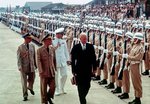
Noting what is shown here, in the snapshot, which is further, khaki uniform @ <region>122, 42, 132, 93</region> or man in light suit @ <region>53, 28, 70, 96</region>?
man in light suit @ <region>53, 28, 70, 96</region>

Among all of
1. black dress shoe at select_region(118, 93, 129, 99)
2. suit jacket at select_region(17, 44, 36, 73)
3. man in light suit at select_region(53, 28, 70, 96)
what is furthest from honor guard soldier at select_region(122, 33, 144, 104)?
suit jacket at select_region(17, 44, 36, 73)

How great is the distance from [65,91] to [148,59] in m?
4.14

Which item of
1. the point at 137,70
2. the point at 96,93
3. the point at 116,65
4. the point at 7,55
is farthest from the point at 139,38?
the point at 7,55

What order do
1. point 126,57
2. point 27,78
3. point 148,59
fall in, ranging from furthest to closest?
1. point 148,59
2. point 27,78
3. point 126,57

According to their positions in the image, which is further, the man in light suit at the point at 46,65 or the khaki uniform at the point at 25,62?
the khaki uniform at the point at 25,62

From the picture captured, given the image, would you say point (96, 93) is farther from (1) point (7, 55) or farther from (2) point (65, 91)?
(1) point (7, 55)

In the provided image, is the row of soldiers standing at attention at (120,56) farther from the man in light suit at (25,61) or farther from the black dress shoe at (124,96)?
the man in light suit at (25,61)

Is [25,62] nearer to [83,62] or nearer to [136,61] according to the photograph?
[83,62]

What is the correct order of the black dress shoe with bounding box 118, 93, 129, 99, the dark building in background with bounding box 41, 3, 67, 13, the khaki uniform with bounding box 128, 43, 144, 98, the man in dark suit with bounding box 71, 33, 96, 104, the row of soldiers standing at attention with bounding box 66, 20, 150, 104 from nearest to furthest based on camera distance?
the man in dark suit with bounding box 71, 33, 96, 104, the khaki uniform with bounding box 128, 43, 144, 98, the row of soldiers standing at attention with bounding box 66, 20, 150, 104, the black dress shoe with bounding box 118, 93, 129, 99, the dark building in background with bounding box 41, 3, 67, 13

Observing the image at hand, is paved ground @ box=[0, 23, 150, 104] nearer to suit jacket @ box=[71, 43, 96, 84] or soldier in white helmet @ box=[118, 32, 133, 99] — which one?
soldier in white helmet @ box=[118, 32, 133, 99]

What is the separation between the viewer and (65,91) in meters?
13.2

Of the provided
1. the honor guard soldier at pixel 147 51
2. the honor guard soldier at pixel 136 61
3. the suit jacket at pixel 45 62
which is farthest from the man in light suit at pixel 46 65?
the honor guard soldier at pixel 147 51

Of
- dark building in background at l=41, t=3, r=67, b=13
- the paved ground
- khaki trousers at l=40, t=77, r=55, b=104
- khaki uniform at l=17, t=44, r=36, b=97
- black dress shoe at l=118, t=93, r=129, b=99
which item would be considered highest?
dark building in background at l=41, t=3, r=67, b=13

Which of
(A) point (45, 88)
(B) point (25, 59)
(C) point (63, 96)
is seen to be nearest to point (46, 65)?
(A) point (45, 88)
